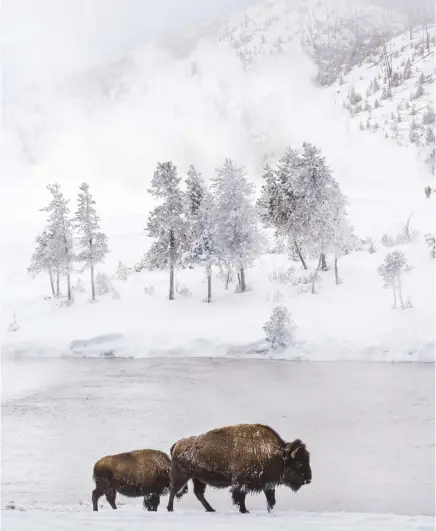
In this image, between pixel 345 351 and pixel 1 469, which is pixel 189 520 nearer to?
pixel 1 469

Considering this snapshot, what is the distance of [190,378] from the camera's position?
86.3ft

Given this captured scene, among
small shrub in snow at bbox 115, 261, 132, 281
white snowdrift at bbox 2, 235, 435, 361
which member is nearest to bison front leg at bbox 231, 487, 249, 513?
white snowdrift at bbox 2, 235, 435, 361

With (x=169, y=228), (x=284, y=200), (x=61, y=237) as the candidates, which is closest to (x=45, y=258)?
(x=61, y=237)

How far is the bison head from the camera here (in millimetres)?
7043

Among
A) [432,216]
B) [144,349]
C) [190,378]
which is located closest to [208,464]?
[190,378]

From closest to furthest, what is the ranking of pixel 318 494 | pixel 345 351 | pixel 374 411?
1. pixel 318 494
2. pixel 374 411
3. pixel 345 351

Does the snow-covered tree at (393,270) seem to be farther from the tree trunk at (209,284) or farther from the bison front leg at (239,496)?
the bison front leg at (239,496)

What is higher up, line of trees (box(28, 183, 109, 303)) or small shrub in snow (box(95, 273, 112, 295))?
line of trees (box(28, 183, 109, 303))

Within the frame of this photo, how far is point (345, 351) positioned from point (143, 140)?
→ 6989 inches

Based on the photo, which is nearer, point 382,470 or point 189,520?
point 189,520

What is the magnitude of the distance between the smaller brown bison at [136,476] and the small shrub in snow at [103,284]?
35970 millimetres

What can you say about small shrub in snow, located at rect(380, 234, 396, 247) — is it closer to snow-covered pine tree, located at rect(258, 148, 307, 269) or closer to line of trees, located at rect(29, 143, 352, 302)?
line of trees, located at rect(29, 143, 352, 302)

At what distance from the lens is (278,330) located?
3219 cm

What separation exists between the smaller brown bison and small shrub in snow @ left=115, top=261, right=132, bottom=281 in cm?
3849
